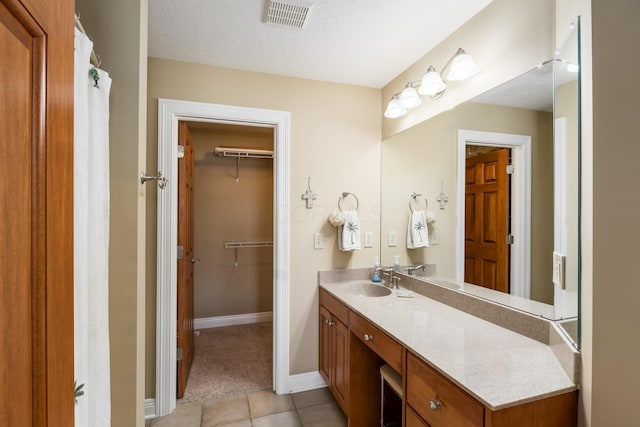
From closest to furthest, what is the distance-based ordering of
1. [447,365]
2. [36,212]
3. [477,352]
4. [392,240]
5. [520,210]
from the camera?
Answer: 1. [36,212]
2. [447,365]
3. [477,352]
4. [520,210]
5. [392,240]

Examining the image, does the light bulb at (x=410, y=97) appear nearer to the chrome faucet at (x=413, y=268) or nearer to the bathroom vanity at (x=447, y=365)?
the chrome faucet at (x=413, y=268)

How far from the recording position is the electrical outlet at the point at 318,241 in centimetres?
232

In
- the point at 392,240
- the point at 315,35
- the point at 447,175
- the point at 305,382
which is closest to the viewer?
the point at 315,35

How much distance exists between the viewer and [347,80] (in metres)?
2.35

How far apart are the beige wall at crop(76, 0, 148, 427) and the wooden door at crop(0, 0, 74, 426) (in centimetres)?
67

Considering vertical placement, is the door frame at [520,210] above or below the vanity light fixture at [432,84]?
below

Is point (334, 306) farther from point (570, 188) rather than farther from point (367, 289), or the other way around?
point (570, 188)

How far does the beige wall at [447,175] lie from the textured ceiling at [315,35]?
486 mm

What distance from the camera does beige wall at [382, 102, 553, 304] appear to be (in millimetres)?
1290

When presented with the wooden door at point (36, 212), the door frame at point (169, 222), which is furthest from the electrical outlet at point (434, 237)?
the wooden door at point (36, 212)

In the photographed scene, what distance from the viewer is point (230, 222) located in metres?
3.60

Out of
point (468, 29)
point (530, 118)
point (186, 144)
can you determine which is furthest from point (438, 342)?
point (186, 144)

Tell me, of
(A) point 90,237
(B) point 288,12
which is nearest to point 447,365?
(A) point 90,237

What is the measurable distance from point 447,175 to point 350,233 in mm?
808
